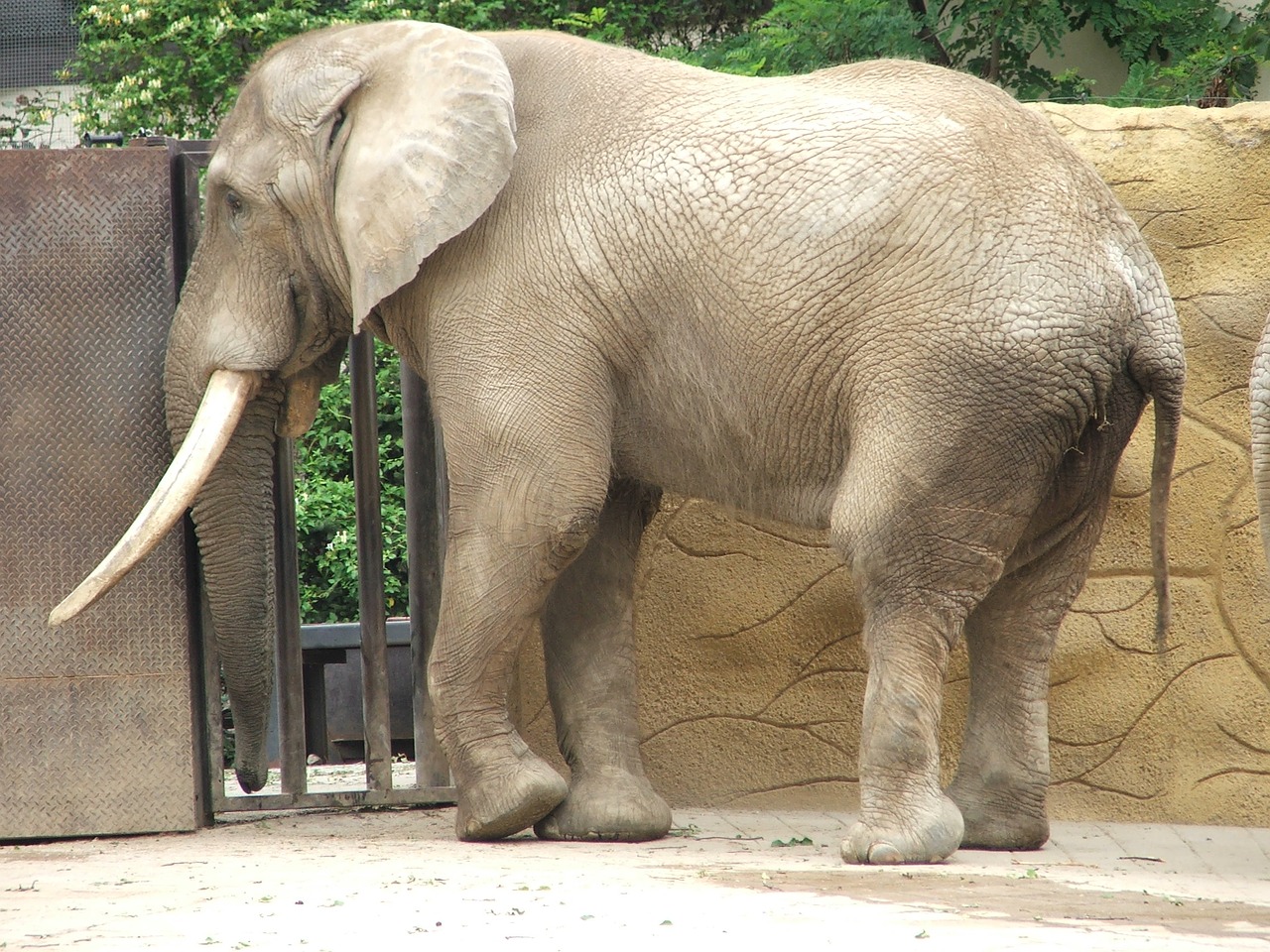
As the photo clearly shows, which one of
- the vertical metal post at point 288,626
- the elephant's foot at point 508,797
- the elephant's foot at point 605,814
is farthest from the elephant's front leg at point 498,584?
the vertical metal post at point 288,626

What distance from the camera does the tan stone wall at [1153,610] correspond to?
6.16m

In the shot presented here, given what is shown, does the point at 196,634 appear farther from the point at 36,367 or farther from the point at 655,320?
the point at 655,320

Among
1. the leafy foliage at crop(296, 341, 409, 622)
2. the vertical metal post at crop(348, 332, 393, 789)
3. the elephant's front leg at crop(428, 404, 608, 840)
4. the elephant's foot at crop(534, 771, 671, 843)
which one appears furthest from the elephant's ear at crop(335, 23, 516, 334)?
the leafy foliage at crop(296, 341, 409, 622)

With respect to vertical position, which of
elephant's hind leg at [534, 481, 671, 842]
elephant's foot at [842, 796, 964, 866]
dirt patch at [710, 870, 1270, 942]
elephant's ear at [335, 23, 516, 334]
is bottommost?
dirt patch at [710, 870, 1270, 942]

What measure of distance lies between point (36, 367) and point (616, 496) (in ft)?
6.04

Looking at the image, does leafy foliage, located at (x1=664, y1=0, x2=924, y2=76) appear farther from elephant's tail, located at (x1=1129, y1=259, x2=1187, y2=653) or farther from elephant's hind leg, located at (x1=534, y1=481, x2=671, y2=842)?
elephant's tail, located at (x1=1129, y1=259, x2=1187, y2=653)

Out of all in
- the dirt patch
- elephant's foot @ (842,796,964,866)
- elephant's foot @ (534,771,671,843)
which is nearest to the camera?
the dirt patch

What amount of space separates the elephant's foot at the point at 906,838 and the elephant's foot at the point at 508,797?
966 mm

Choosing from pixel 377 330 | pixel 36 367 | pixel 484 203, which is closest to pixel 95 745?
pixel 36 367

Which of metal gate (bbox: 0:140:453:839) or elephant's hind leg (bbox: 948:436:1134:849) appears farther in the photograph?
metal gate (bbox: 0:140:453:839)

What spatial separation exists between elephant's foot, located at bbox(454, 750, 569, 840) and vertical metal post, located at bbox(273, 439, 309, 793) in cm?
96

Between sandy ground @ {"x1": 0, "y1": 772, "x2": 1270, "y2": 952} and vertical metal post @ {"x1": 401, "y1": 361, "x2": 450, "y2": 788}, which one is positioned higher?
vertical metal post @ {"x1": 401, "y1": 361, "x2": 450, "y2": 788}

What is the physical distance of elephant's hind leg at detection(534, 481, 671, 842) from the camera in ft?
18.7

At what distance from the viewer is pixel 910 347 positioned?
4805mm
